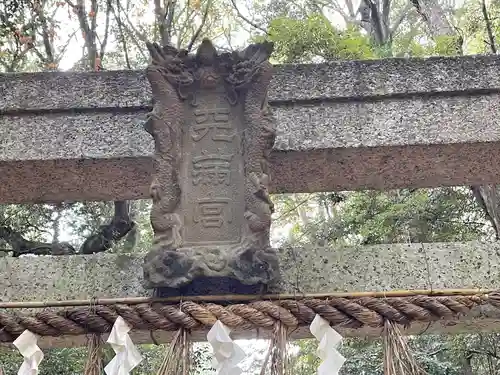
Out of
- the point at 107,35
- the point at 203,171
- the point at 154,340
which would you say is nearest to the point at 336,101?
the point at 203,171

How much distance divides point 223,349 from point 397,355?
47cm

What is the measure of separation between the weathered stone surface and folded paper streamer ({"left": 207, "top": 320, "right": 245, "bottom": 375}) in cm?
23

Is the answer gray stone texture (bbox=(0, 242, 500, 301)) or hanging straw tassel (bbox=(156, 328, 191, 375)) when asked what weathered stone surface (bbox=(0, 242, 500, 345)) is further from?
hanging straw tassel (bbox=(156, 328, 191, 375))

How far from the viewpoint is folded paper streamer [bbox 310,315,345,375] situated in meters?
1.47

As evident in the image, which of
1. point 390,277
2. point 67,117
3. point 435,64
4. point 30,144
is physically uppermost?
point 435,64

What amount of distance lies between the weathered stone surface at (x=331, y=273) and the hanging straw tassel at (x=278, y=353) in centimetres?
16

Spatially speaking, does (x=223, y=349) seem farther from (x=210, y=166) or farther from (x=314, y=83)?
(x=314, y=83)

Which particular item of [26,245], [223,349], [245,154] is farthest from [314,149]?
[26,245]

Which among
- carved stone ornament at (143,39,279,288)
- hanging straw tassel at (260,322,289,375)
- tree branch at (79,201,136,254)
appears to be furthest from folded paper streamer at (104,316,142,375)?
tree branch at (79,201,136,254)

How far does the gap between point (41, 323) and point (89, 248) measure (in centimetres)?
241

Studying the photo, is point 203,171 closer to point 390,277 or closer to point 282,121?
point 282,121

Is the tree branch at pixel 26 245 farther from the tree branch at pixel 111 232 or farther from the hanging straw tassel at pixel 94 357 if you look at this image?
the hanging straw tassel at pixel 94 357

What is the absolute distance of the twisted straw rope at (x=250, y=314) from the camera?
4.85 feet

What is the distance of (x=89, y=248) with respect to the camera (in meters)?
3.89
